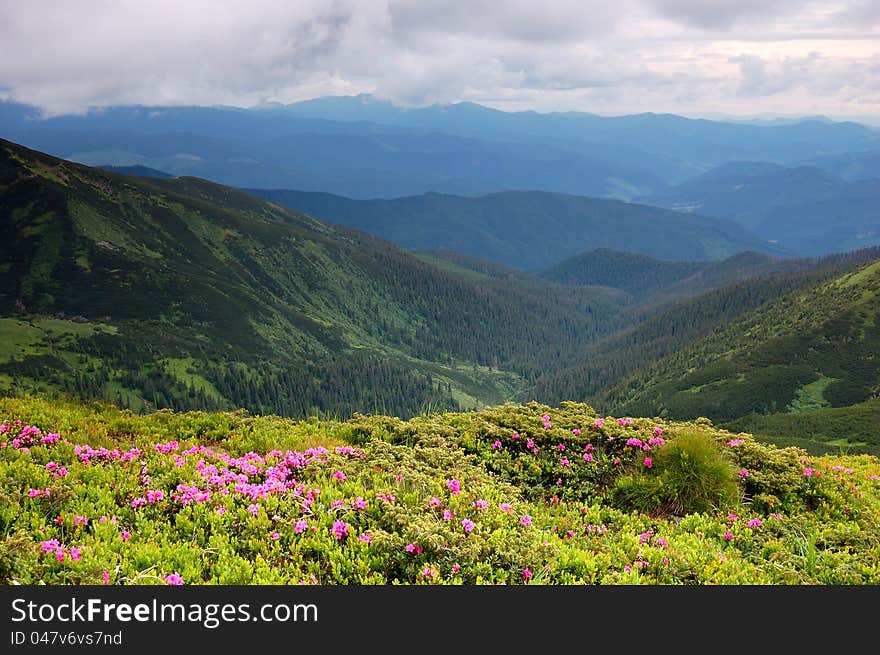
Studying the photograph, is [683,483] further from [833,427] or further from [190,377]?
[190,377]

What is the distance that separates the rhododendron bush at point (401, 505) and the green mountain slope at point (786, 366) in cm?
13524

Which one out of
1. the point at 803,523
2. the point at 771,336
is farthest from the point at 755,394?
the point at 803,523

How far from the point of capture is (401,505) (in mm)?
11555

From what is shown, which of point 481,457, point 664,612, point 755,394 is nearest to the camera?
point 664,612

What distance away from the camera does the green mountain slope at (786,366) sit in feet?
A: 466

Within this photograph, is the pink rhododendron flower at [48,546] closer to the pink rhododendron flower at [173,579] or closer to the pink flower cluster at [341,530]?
the pink rhododendron flower at [173,579]

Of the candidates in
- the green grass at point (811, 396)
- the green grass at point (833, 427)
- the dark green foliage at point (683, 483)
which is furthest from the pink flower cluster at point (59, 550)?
the green grass at point (811, 396)

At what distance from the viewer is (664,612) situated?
8094 millimetres

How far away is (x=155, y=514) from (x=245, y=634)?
4.80 meters

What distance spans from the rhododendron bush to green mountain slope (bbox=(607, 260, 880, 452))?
135237mm

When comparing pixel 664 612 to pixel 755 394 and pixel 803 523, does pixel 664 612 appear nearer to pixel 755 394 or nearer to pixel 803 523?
pixel 803 523

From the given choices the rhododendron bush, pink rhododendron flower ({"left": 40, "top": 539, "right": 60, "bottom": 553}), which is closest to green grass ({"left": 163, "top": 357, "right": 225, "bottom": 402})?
the rhododendron bush

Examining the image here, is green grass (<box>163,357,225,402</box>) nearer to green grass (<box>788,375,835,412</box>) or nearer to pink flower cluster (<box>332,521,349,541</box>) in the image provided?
green grass (<box>788,375,835,412</box>)

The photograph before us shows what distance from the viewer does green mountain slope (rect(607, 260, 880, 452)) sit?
14212 cm
